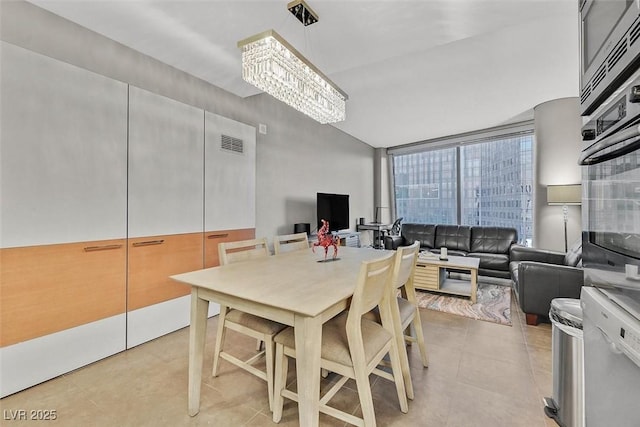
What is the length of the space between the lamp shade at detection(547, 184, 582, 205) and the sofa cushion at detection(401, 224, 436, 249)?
72.4 inches

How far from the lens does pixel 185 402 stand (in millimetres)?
1643

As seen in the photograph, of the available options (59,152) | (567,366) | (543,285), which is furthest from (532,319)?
(59,152)

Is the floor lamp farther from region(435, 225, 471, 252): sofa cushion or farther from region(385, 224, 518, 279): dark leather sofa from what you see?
region(435, 225, 471, 252): sofa cushion

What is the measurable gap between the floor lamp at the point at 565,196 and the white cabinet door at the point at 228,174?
4258mm

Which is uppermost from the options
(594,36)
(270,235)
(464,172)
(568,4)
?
(568,4)

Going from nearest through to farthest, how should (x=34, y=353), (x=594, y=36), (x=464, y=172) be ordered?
(x=594, y=36), (x=34, y=353), (x=464, y=172)

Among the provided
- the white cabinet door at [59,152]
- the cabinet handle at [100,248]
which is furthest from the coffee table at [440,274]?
the white cabinet door at [59,152]

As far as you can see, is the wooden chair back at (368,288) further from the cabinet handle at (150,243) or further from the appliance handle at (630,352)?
the cabinet handle at (150,243)

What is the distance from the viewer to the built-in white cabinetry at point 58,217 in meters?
1.70

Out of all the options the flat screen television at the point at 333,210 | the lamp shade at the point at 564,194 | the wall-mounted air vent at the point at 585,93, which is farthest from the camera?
the flat screen television at the point at 333,210

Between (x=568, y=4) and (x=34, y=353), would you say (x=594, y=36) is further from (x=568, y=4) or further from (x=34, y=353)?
(x=34, y=353)

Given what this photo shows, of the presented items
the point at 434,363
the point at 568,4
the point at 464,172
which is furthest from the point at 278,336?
the point at 464,172

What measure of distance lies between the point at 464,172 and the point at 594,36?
5864 mm

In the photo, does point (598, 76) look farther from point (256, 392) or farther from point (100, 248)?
point (100, 248)
